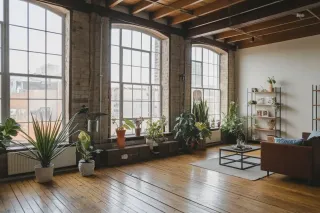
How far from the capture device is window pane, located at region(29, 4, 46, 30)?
493cm

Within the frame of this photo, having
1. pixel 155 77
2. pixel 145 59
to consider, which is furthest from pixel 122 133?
pixel 145 59

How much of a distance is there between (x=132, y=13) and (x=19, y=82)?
3.00 m

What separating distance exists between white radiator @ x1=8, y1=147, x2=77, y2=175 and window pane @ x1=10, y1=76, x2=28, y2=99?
110 centimetres

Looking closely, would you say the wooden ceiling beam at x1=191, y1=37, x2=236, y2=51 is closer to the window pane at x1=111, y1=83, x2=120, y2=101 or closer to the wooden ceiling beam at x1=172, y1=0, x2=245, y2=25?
the wooden ceiling beam at x1=172, y1=0, x2=245, y2=25

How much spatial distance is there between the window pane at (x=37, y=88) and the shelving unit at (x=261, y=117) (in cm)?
653

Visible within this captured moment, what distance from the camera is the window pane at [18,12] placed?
4688 mm

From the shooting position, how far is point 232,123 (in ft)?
27.5

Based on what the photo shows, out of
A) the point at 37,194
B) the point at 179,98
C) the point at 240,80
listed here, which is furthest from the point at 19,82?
the point at 240,80

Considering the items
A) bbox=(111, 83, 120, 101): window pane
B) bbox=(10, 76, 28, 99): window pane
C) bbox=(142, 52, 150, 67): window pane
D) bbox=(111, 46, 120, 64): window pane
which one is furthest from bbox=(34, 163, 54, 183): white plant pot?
bbox=(142, 52, 150, 67): window pane

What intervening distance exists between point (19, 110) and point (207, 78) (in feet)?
19.3

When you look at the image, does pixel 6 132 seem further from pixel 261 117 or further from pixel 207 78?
pixel 261 117

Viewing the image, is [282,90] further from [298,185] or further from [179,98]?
[298,185]

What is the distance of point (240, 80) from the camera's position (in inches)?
356

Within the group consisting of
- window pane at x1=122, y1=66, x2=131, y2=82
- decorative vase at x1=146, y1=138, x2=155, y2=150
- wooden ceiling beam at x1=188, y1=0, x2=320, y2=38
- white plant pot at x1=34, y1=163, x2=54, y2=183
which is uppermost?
wooden ceiling beam at x1=188, y1=0, x2=320, y2=38
